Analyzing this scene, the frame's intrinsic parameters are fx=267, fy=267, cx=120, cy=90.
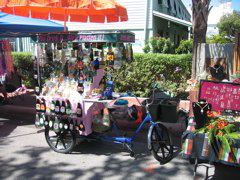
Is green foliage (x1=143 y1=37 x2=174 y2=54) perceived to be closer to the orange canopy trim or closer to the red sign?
the orange canopy trim

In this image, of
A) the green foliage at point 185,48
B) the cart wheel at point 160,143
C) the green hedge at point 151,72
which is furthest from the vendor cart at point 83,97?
the green foliage at point 185,48

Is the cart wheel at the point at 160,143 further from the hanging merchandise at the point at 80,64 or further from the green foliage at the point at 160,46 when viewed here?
the green foliage at the point at 160,46

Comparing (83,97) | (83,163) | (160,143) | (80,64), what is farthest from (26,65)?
(160,143)

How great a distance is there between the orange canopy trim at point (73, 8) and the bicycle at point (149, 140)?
6.82 ft

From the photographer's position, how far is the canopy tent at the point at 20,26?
22.2ft

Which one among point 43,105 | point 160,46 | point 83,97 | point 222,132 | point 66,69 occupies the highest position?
point 160,46

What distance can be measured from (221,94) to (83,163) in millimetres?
2282

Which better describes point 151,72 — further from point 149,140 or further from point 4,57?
point 149,140

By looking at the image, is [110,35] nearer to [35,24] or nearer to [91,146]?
[91,146]

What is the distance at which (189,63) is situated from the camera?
24.9ft

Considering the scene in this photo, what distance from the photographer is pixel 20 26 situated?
23.0 ft

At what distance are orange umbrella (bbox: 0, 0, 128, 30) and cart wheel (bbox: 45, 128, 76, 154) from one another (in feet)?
7.51

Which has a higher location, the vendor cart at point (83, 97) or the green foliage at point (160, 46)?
the green foliage at point (160, 46)

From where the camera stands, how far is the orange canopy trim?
16.1 ft
